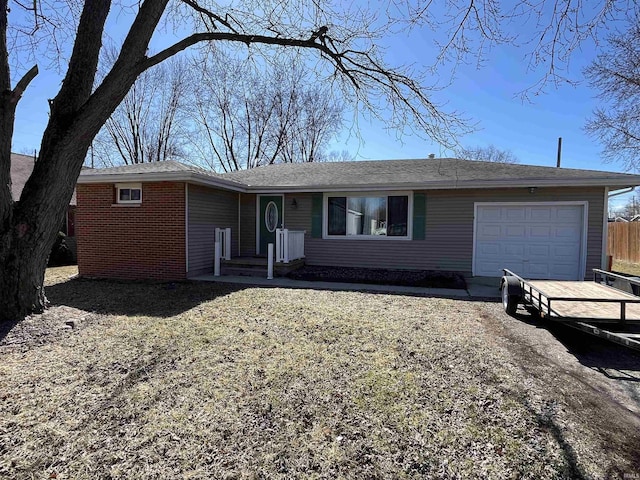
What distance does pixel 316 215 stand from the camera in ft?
36.3

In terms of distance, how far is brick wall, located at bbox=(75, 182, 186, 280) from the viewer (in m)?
9.24

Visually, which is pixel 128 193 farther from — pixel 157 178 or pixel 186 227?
pixel 186 227

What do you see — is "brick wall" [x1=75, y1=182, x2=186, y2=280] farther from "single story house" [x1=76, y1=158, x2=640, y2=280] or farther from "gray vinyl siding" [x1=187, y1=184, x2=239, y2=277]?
"gray vinyl siding" [x1=187, y1=184, x2=239, y2=277]

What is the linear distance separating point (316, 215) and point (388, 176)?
94.4 inches

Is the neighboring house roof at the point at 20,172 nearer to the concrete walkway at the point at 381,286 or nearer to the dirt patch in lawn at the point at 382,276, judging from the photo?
the concrete walkway at the point at 381,286

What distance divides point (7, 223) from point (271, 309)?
3902mm

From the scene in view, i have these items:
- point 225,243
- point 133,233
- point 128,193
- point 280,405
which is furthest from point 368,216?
point 280,405

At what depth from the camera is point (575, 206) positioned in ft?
30.1

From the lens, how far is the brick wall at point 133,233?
9242 millimetres

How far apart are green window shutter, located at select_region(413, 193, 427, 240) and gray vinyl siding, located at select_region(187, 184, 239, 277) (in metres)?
5.55

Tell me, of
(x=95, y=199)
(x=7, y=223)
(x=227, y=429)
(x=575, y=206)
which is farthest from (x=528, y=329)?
(x=95, y=199)

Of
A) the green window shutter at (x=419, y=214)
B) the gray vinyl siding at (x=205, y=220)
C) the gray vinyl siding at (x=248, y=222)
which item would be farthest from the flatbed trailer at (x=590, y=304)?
the gray vinyl siding at (x=248, y=222)

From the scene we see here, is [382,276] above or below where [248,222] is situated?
below

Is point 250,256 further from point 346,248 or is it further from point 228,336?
point 228,336
